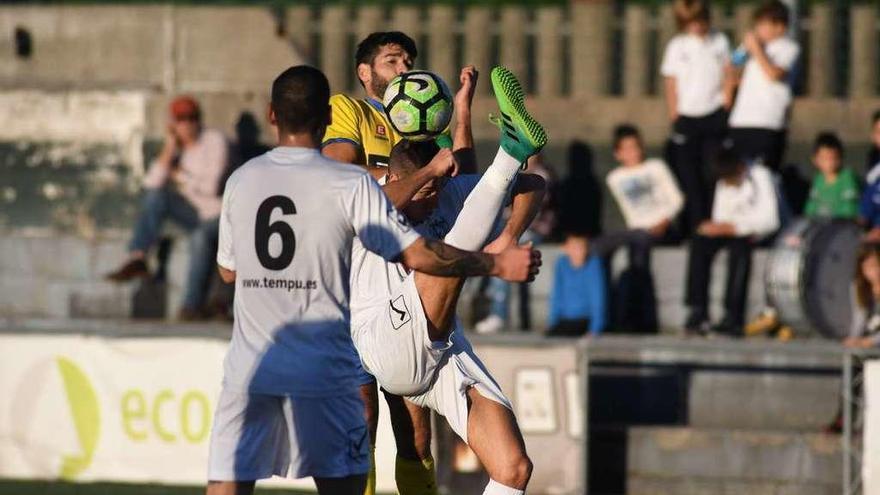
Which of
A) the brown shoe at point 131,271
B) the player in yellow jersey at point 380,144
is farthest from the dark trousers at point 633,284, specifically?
the player in yellow jersey at point 380,144

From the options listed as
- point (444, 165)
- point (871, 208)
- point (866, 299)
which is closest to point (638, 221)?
point (871, 208)

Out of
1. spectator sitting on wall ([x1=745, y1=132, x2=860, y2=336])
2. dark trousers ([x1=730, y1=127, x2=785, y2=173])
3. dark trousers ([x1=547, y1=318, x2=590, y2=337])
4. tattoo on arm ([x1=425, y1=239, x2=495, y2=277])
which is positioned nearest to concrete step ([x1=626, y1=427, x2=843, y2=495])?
dark trousers ([x1=547, y1=318, x2=590, y2=337])

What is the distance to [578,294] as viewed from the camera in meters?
13.5

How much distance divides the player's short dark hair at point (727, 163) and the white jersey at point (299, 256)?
7.18 meters

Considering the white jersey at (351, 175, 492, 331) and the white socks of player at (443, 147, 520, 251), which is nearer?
the white socks of player at (443, 147, 520, 251)

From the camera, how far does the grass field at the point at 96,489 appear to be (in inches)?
486

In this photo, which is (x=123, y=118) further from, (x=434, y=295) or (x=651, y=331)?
(x=434, y=295)

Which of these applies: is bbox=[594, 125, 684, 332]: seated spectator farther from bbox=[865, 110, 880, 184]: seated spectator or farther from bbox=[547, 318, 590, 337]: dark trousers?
bbox=[865, 110, 880, 184]: seated spectator

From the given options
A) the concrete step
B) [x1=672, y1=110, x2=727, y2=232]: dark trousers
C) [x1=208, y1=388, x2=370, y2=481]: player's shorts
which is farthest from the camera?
[x1=672, y1=110, x2=727, y2=232]: dark trousers

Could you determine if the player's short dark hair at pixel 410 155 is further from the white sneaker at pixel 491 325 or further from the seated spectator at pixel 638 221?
the seated spectator at pixel 638 221

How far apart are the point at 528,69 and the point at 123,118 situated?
11.5ft

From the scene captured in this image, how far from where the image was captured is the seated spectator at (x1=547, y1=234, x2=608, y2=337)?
1342cm

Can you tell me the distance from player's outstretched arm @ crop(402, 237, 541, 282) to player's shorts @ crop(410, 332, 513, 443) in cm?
133

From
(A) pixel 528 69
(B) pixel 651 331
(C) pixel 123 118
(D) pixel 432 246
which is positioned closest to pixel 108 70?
(C) pixel 123 118
